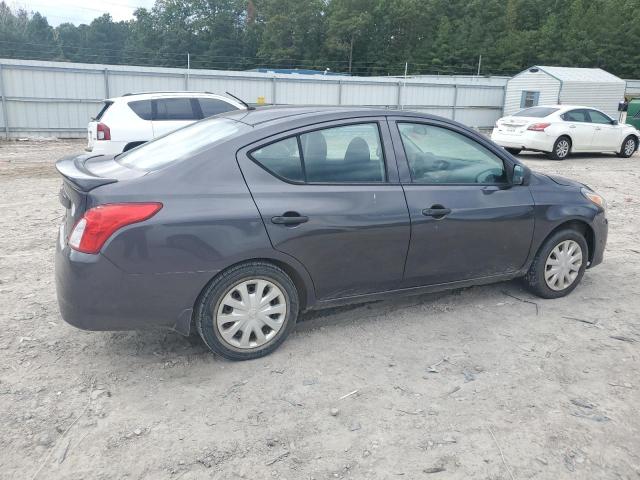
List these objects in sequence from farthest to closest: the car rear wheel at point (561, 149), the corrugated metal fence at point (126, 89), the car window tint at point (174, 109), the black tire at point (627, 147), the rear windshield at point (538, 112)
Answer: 1. the corrugated metal fence at point (126, 89)
2. the black tire at point (627, 147)
3. the rear windshield at point (538, 112)
4. the car rear wheel at point (561, 149)
5. the car window tint at point (174, 109)

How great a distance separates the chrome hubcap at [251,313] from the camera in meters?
3.53

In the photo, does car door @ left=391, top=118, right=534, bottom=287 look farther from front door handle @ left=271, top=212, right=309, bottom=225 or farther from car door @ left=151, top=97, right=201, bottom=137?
car door @ left=151, top=97, right=201, bottom=137

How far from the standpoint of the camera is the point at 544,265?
4754 millimetres

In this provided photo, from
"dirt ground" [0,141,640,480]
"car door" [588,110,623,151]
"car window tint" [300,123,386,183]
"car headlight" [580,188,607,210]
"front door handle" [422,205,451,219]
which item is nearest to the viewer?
"dirt ground" [0,141,640,480]

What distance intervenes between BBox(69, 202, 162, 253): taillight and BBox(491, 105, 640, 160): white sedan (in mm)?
13522

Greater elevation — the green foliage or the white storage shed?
the green foliage

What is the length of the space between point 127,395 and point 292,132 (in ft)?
6.14

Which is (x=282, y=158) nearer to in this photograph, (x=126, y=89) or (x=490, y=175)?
(x=490, y=175)

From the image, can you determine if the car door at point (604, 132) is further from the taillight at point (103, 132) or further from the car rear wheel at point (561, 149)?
the taillight at point (103, 132)

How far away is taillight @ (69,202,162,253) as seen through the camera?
10.4 feet

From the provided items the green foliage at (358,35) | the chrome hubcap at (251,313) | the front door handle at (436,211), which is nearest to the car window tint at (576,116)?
the front door handle at (436,211)

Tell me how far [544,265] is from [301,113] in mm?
2379

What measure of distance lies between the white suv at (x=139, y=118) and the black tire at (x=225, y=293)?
737 cm

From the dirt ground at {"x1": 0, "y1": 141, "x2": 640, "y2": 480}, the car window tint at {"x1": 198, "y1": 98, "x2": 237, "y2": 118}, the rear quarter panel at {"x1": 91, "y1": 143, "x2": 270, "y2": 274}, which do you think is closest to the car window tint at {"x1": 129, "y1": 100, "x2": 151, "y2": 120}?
the car window tint at {"x1": 198, "y1": 98, "x2": 237, "y2": 118}
